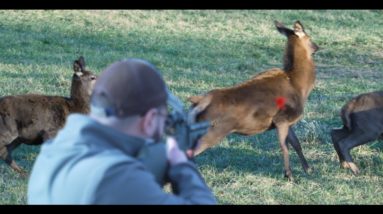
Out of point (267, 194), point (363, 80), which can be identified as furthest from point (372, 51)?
point (267, 194)

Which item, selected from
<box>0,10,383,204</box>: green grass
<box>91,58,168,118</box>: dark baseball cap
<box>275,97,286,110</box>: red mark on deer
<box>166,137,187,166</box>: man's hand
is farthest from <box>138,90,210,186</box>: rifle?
<box>275,97,286,110</box>: red mark on deer

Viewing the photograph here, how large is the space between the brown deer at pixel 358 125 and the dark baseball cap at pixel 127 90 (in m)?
6.50

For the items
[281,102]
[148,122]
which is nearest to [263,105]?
[281,102]

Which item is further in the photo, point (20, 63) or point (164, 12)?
point (164, 12)

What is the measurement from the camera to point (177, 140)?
11.8 feet

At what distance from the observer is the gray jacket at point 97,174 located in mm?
3027

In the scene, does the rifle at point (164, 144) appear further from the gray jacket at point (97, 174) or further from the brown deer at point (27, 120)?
the brown deer at point (27, 120)

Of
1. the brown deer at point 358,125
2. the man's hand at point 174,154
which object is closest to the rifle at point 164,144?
the man's hand at point 174,154

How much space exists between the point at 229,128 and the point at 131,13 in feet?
58.1

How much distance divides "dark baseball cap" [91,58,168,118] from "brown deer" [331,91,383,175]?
650 centimetres

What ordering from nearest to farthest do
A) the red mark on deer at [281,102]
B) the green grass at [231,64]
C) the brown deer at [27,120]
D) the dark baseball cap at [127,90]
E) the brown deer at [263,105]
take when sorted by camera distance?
the dark baseball cap at [127,90]
the green grass at [231,64]
the brown deer at [263,105]
the brown deer at [27,120]
the red mark on deer at [281,102]

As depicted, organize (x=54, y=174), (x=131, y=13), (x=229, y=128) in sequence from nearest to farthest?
(x=54, y=174)
(x=229, y=128)
(x=131, y=13)
